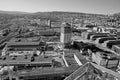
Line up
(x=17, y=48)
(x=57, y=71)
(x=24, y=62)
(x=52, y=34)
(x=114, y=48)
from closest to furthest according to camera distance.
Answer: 1. (x=57, y=71)
2. (x=24, y=62)
3. (x=17, y=48)
4. (x=114, y=48)
5. (x=52, y=34)

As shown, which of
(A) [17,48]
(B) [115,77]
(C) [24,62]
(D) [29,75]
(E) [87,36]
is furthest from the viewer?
(E) [87,36]

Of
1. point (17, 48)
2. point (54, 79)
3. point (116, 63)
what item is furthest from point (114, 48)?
point (17, 48)

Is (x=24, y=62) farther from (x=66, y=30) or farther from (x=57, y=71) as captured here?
(x=66, y=30)

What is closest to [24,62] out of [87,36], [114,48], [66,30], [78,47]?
[66,30]

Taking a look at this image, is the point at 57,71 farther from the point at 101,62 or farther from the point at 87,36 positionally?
the point at 87,36

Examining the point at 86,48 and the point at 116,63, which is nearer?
the point at 116,63

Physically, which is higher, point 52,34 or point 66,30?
point 66,30

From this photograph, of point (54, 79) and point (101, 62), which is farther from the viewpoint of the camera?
point (101, 62)

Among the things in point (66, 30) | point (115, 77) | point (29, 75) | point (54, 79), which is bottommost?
point (54, 79)

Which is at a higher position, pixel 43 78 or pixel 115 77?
pixel 115 77
